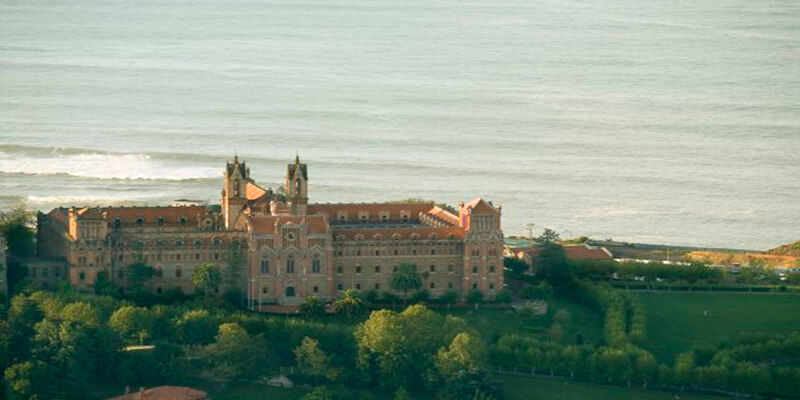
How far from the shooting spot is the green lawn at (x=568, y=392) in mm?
103812

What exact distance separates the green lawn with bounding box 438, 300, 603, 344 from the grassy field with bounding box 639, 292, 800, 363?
255 centimetres

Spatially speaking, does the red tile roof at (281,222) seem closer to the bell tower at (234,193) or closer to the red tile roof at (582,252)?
the bell tower at (234,193)

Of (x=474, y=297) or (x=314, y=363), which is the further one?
(x=474, y=297)

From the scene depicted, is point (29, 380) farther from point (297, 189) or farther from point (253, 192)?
point (253, 192)

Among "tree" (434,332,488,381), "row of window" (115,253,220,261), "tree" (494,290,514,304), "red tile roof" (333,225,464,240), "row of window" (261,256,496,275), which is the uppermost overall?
"red tile roof" (333,225,464,240)

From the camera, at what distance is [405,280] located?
114 m

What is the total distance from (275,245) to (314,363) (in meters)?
11.7

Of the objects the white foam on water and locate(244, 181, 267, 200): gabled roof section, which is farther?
the white foam on water

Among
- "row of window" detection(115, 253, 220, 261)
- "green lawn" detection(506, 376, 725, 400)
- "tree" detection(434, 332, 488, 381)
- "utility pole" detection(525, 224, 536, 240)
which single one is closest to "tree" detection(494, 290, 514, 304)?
"green lawn" detection(506, 376, 725, 400)

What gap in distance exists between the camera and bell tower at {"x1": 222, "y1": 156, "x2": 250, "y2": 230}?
4609 inches

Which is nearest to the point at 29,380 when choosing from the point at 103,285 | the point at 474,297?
the point at 103,285

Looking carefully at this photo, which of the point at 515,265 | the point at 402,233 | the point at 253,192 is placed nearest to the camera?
the point at 402,233

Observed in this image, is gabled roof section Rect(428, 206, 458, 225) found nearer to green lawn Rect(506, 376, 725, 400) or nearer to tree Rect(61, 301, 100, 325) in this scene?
green lawn Rect(506, 376, 725, 400)

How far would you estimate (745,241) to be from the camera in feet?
443
